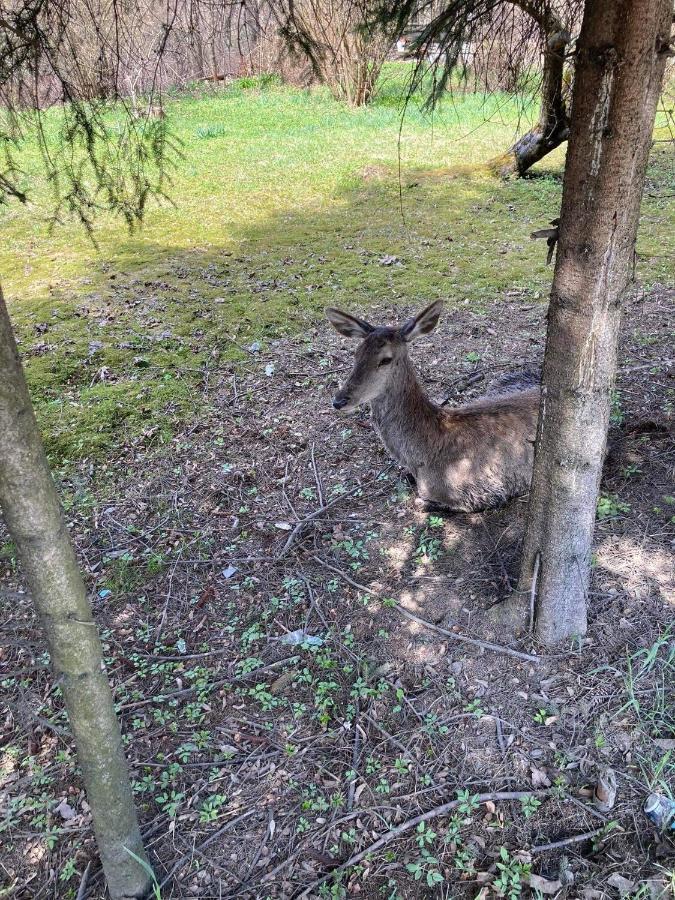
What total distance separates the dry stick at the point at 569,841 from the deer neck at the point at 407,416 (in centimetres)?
226

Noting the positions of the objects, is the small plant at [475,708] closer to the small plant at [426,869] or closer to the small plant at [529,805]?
the small plant at [529,805]

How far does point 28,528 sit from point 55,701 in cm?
195

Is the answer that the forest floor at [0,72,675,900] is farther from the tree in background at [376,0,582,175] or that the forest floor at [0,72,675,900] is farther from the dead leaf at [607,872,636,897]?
the tree in background at [376,0,582,175]

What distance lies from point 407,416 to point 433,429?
0.19 metres

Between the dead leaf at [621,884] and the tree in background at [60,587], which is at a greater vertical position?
the tree in background at [60,587]

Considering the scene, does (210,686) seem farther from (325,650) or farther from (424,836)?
(424,836)

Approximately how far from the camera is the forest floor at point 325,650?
2477 mm

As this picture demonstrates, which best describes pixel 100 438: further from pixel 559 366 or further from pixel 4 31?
pixel 559 366

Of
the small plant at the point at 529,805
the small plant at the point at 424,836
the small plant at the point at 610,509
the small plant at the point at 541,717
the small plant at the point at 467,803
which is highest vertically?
the small plant at the point at 610,509

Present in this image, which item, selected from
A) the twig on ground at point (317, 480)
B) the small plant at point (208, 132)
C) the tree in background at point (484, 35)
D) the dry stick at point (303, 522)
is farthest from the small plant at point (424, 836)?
the small plant at point (208, 132)

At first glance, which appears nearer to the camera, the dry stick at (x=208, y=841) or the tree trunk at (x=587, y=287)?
the tree trunk at (x=587, y=287)

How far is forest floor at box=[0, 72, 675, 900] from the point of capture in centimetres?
248

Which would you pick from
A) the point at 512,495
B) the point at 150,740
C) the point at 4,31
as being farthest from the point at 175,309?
the point at 150,740

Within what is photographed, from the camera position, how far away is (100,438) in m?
5.36
